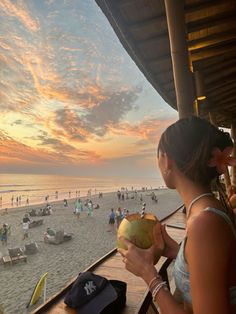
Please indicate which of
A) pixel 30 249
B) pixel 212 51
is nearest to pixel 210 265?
pixel 212 51

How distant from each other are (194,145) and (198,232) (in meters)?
0.43

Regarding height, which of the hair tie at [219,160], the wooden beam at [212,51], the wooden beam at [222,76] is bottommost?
the hair tie at [219,160]

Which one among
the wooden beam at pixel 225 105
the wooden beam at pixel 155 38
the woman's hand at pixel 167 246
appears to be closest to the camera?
the woman's hand at pixel 167 246

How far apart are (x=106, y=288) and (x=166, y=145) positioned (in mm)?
1230

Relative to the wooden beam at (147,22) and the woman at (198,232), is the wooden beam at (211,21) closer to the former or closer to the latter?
the wooden beam at (147,22)

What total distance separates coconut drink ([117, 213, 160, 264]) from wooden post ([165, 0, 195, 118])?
9.55 feet

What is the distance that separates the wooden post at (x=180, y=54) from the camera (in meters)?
3.67

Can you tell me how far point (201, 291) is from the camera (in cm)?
103

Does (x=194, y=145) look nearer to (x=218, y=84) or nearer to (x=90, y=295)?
(x=90, y=295)

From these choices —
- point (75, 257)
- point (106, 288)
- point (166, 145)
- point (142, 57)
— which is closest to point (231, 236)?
point (166, 145)

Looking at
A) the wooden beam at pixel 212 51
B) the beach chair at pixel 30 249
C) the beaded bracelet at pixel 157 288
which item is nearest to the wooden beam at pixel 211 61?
the wooden beam at pixel 212 51

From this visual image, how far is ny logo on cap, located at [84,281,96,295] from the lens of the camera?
190 centimetres

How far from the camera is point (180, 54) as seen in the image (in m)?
4.07

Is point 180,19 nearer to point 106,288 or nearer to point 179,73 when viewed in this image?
point 179,73
